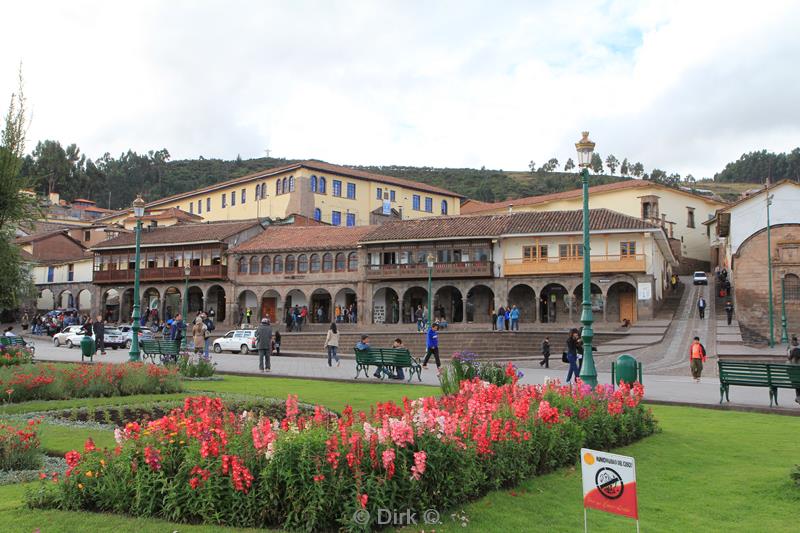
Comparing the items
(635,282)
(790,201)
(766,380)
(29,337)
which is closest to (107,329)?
(29,337)

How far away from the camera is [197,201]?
247 feet

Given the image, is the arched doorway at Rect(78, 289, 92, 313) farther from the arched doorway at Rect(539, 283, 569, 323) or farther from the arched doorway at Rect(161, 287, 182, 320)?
the arched doorway at Rect(539, 283, 569, 323)

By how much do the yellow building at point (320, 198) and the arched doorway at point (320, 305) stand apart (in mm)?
13550

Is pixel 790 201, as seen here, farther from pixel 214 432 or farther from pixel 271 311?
pixel 214 432

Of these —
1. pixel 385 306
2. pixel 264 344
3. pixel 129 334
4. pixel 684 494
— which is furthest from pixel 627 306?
pixel 684 494

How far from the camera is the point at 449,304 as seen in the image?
1929 inches

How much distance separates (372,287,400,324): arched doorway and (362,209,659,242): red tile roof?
4016mm

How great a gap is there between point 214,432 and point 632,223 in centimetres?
3955

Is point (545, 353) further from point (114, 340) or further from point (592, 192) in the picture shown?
point (592, 192)

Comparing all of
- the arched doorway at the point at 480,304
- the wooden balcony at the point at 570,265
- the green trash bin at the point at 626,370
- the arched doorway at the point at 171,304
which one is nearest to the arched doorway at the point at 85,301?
the arched doorway at the point at 171,304

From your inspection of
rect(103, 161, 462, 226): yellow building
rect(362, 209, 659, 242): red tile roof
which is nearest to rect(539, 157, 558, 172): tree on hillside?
rect(103, 161, 462, 226): yellow building

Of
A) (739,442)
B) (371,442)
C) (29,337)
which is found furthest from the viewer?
(29,337)

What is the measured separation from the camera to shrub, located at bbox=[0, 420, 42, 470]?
804cm

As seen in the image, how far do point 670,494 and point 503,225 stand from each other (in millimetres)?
40107
